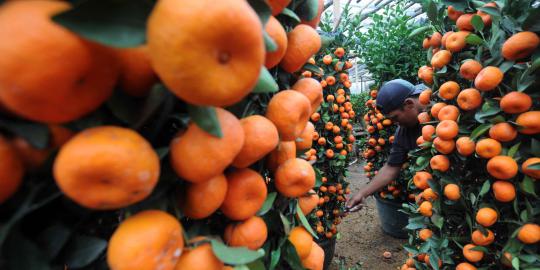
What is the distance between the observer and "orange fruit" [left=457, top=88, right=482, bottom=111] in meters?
1.52

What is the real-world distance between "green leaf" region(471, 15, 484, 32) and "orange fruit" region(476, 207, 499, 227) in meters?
0.88

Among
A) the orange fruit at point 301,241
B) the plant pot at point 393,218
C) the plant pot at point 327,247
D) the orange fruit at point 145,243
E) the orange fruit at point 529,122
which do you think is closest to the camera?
the orange fruit at point 145,243

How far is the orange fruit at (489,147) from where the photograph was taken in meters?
1.41

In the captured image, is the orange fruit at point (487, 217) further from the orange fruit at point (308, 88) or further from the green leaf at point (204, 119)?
the green leaf at point (204, 119)

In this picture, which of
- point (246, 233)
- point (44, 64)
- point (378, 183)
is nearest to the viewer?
point (44, 64)

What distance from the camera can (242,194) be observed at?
0.70 meters

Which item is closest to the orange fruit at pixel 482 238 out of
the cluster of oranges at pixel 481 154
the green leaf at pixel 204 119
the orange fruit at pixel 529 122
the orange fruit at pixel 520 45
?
the cluster of oranges at pixel 481 154

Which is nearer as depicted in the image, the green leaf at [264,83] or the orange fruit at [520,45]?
the green leaf at [264,83]

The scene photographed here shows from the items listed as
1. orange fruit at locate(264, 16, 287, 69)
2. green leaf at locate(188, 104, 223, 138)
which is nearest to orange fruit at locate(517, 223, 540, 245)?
orange fruit at locate(264, 16, 287, 69)

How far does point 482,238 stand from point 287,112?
1393 millimetres

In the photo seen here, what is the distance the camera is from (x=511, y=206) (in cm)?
150

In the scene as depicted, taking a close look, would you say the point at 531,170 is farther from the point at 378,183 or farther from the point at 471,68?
the point at 378,183

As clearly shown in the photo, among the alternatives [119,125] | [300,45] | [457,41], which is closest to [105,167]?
[119,125]

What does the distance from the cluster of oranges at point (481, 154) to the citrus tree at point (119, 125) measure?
1.30 meters
